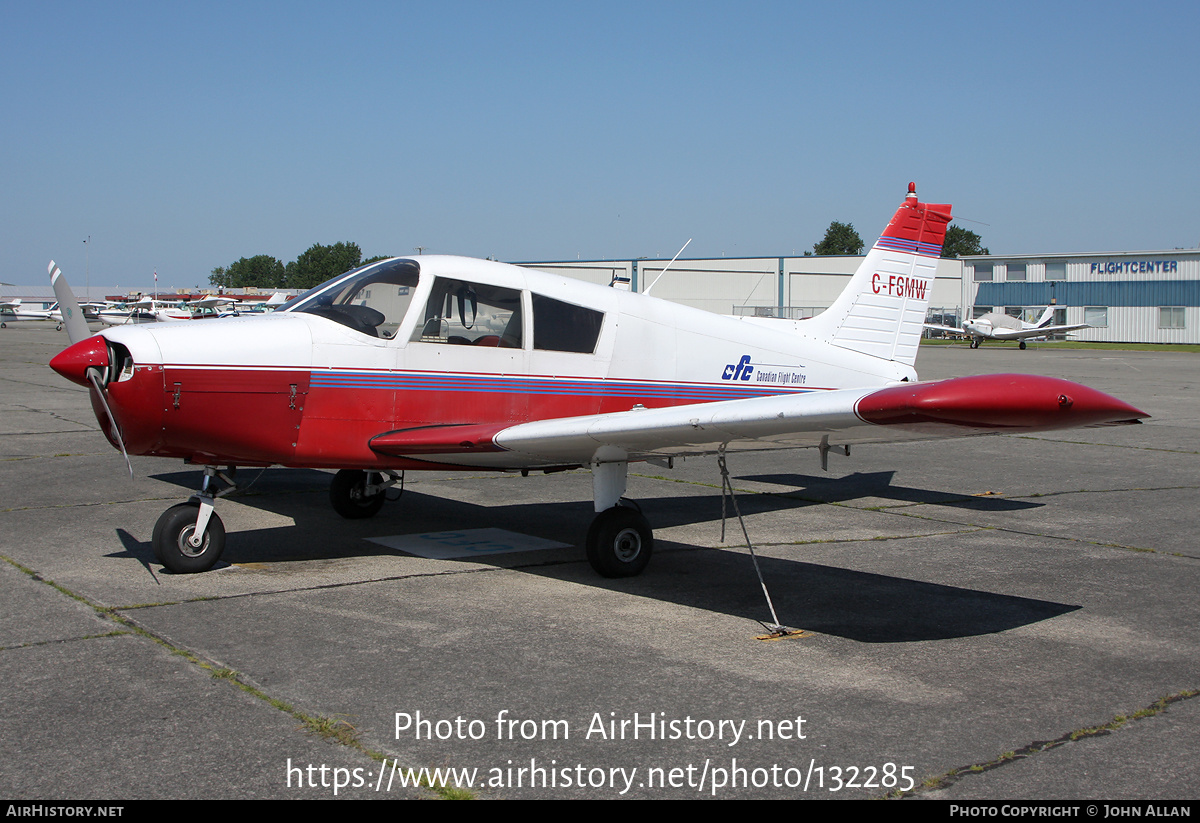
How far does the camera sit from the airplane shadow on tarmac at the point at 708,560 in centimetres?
565

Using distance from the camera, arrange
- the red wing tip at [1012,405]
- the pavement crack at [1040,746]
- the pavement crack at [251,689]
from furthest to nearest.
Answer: the red wing tip at [1012,405] < the pavement crack at [251,689] < the pavement crack at [1040,746]

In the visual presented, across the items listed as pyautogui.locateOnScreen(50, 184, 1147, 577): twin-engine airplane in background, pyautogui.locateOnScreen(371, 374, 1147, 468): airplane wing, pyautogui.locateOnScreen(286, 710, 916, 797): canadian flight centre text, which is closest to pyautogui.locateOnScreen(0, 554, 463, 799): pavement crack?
pyautogui.locateOnScreen(286, 710, 916, 797): canadian flight centre text

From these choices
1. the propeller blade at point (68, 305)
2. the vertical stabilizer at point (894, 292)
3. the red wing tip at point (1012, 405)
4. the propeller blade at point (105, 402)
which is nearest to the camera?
the red wing tip at point (1012, 405)

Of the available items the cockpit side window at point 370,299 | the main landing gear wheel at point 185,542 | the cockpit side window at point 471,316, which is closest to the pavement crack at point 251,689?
the main landing gear wheel at point 185,542

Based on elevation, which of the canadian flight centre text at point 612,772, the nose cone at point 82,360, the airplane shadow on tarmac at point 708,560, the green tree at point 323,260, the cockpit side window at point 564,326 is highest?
the green tree at point 323,260

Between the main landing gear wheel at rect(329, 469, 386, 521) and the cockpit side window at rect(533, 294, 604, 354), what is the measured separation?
233 cm

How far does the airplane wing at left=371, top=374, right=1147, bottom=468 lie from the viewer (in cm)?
408

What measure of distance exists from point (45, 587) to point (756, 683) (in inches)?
170

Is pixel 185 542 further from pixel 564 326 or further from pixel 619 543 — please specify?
pixel 564 326

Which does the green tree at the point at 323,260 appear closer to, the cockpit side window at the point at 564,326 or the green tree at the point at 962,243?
the green tree at the point at 962,243

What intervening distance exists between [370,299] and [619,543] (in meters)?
2.35

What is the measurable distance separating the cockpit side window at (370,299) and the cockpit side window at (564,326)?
0.94 metres

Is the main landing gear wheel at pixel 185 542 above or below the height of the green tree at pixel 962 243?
below

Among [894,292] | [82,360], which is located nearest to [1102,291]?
[894,292]
